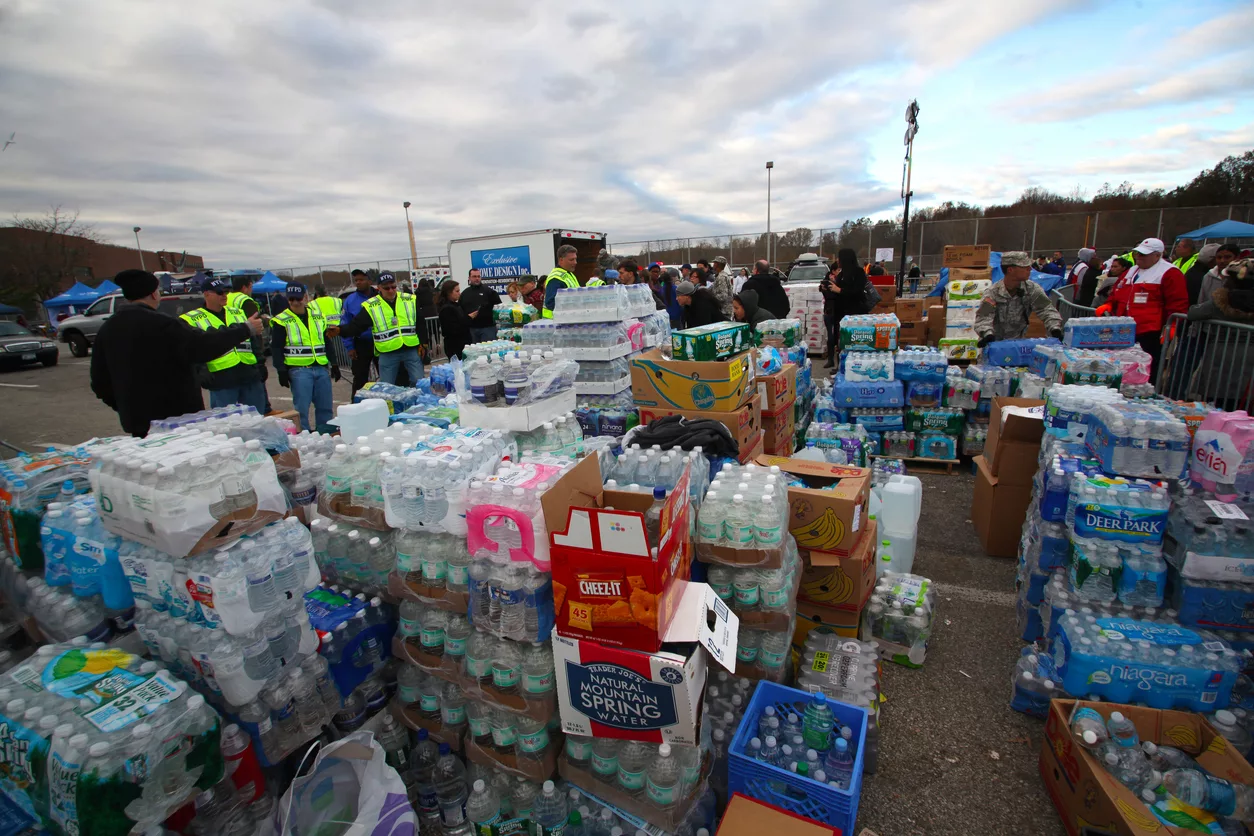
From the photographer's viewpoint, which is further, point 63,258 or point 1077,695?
point 63,258

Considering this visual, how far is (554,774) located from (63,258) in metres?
39.5

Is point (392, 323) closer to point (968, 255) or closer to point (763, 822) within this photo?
point (763, 822)

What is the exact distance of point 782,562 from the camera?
269cm

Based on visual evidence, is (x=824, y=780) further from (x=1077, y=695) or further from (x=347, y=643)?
(x=347, y=643)

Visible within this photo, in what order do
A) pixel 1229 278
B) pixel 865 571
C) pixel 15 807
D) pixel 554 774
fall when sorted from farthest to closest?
1. pixel 1229 278
2. pixel 865 571
3. pixel 554 774
4. pixel 15 807

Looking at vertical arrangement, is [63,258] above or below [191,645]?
→ above

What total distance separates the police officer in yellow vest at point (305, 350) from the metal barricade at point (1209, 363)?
9316 mm

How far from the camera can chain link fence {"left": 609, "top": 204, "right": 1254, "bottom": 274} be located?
21844mm

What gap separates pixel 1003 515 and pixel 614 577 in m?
4.14

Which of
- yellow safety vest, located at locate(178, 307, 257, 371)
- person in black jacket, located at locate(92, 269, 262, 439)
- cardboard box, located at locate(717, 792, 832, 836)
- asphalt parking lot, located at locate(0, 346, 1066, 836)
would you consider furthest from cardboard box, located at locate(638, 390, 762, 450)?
yellow safety vest, located at locate(178, 307, 257, 371)

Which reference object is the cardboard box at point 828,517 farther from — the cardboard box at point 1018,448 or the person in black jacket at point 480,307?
the person in black jacket at point 480,307

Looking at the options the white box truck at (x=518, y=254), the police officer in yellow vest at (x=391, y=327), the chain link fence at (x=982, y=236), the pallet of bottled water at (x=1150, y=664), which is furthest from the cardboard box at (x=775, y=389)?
the chain link fence at (x=982, y=236)

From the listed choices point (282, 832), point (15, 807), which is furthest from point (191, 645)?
point (282, 832)

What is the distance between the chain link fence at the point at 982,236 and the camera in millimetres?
21844
